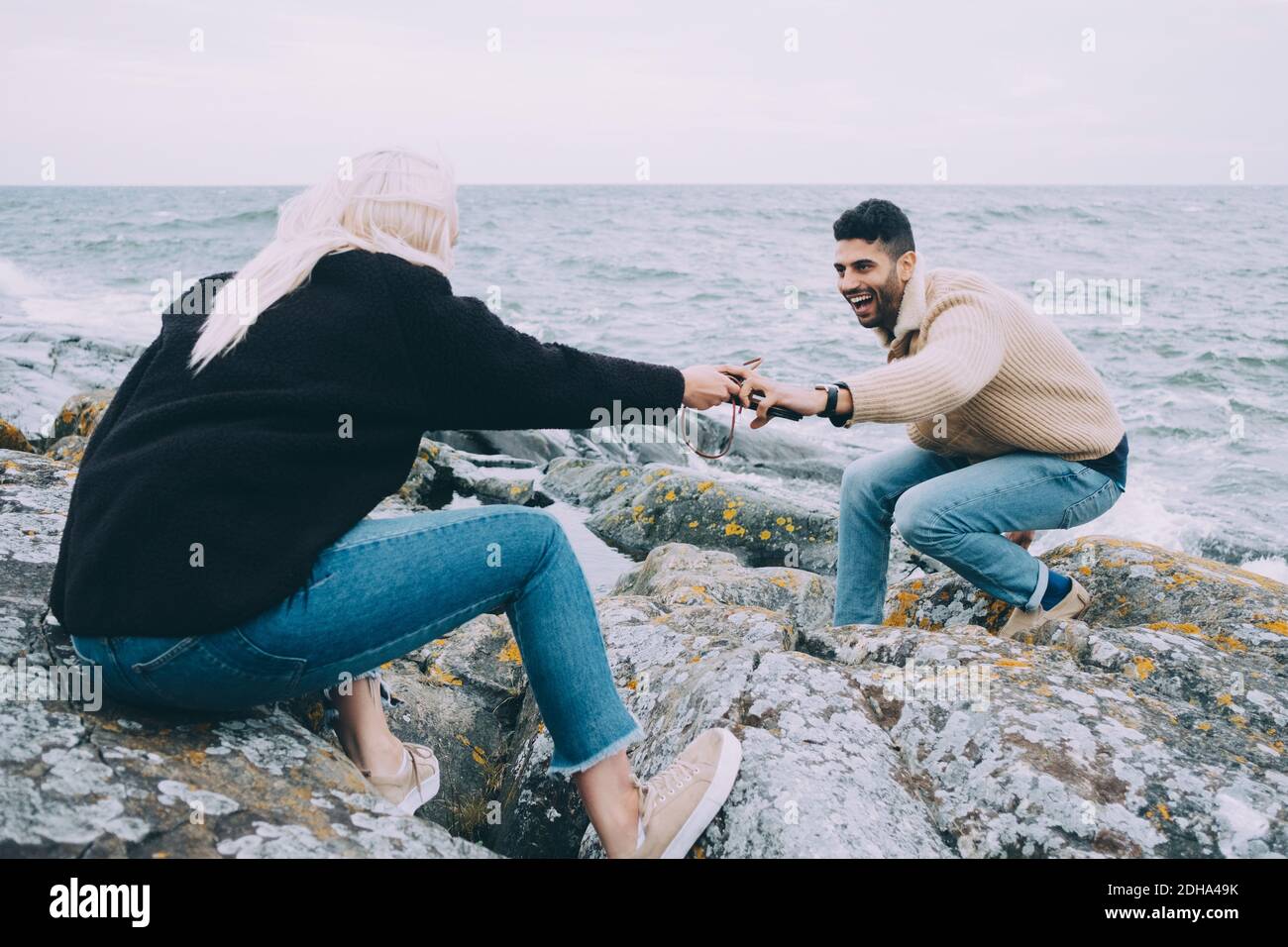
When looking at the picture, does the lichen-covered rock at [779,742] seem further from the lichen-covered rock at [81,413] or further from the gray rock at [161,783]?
the lichen-covered rock at [81,413]

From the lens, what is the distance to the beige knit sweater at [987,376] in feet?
13.7

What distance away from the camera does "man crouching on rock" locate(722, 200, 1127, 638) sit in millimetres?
4219

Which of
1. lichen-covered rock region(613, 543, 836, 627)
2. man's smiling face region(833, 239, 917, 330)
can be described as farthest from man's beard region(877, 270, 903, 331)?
lichen-covered rock region(613, 543, 836, 627)

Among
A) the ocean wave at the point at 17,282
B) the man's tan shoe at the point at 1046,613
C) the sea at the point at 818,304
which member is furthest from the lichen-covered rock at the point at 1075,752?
the ocean wave at the point at 17,282

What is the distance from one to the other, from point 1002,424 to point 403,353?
312 cm

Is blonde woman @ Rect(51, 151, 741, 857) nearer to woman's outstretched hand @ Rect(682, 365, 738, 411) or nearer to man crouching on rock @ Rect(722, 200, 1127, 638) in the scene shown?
woman's outstretched hand @ Rect(682, 365, 738, 411)

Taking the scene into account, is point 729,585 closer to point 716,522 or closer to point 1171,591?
point 1171,591

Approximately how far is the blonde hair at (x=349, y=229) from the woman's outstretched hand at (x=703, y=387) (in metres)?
1.04

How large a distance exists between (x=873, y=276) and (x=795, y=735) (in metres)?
2.45

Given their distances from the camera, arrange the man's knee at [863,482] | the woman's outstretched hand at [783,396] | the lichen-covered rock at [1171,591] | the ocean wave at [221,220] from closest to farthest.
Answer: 1. the woman's outstretched hand at [783,396]
2. the lichen-covered rock at [1171,591]
3. the man's knee at [863,482]
4. the ocean wave at [221,220]

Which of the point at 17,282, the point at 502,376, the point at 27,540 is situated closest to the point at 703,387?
the point at 502,376


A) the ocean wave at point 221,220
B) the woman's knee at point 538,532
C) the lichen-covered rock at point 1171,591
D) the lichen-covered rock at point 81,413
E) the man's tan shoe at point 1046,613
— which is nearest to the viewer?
the woman's knee at point 538,532

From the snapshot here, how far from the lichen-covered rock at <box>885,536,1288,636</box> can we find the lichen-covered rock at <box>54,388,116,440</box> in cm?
806
